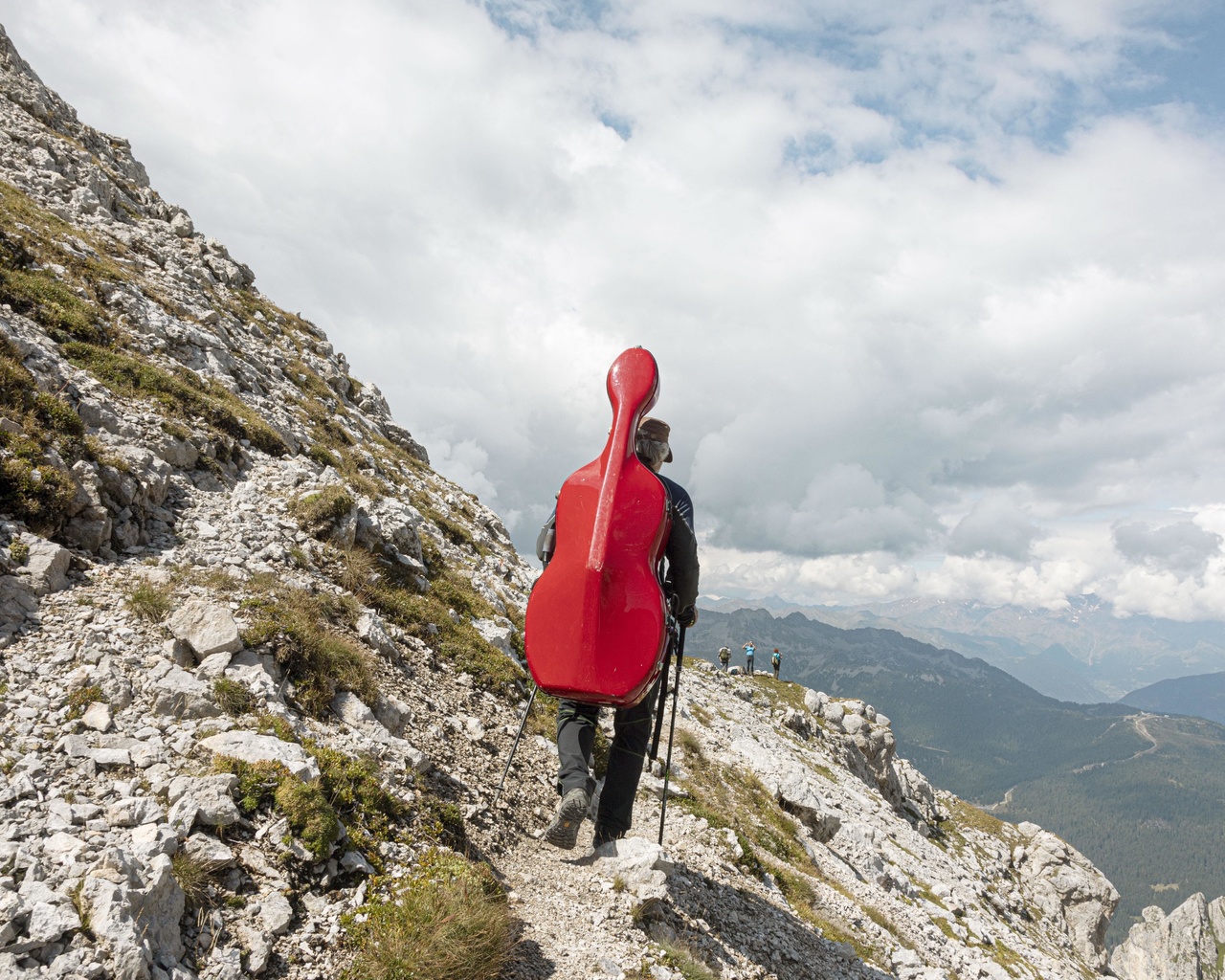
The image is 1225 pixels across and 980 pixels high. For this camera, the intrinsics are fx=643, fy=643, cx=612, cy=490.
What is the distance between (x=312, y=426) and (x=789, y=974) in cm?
2228

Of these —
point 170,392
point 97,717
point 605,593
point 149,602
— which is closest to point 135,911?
point 97,717

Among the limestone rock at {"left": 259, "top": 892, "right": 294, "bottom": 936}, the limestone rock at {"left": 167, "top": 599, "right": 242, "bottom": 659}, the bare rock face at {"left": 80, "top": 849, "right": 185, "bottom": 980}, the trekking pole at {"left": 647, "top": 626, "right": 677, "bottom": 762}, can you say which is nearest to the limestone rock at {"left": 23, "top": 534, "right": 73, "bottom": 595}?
the limestone rock at {"left": 167, "top": 599, "right": 242, "bottom": 659}

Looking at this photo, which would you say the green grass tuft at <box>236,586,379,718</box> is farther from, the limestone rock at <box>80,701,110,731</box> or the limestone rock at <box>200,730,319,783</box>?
the limestone rock at <box>80,701,110,731</box>

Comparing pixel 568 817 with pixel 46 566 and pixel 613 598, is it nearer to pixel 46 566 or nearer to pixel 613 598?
pixel 613 598

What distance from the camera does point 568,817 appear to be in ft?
20.9

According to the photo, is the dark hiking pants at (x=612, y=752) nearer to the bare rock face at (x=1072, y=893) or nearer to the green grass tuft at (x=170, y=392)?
the green grass tuft at (x=170, y=392)

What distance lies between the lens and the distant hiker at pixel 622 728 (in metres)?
6.49

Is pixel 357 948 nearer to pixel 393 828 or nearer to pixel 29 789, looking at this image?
pixel 393 828

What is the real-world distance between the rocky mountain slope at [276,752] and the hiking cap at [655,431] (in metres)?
4.56

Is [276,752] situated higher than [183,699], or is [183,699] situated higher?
[183,699]

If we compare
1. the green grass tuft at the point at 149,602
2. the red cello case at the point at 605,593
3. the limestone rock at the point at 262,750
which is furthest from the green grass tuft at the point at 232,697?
the red cello case at the point at 605,593

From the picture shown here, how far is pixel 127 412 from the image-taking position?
1287 centimetres

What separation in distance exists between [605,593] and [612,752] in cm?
221

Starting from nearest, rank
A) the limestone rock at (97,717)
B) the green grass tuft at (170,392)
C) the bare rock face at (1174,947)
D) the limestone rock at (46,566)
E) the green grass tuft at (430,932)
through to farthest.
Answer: the green grass tuft at (430,932) < the limestone rock at (97,717) < the limestone rock at (46,566) < the green grass tuft at (170,392) < the bare rock face at (1174,947)
